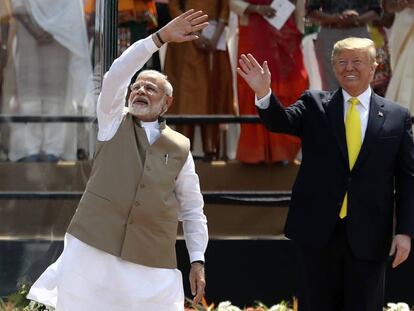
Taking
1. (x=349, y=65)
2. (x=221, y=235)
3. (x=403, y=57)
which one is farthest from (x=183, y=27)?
(x=403, y=57)

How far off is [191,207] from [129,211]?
359mm

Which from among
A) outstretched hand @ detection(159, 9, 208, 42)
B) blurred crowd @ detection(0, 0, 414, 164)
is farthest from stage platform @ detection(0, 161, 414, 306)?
outstretched hand @ detection(159, 9, 208, 42)

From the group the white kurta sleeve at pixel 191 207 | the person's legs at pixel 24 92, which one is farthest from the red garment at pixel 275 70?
the white kurta sleeve at pixel 191 207

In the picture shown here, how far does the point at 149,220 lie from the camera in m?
5.58

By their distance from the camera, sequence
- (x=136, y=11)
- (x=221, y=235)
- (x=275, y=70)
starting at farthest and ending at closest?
1. (x=275, y=70)
2. (x=136, y=11)
3. (x=221, y=235)

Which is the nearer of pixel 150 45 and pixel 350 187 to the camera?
pixel 150 45

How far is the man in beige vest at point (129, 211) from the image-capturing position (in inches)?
218

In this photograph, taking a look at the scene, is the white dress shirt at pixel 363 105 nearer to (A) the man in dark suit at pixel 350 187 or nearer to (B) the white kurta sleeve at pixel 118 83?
(A) the man in dark suit at pixel 350 187

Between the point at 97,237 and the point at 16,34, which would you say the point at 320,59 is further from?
the point at 97,237

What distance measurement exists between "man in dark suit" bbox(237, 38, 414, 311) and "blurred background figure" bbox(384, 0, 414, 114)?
3.27m

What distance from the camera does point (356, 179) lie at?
6023 mm

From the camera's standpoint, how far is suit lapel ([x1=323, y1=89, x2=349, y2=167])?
6.07 meters

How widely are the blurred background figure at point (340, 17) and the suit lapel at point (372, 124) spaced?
309 centimetres

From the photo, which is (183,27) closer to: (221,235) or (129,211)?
(129,211)
